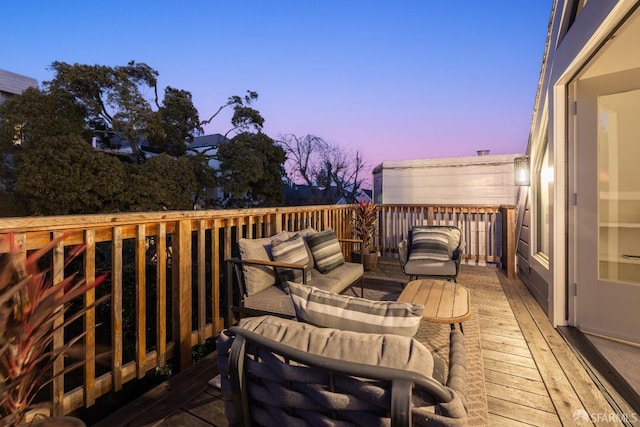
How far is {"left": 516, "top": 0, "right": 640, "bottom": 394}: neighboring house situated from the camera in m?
2.55

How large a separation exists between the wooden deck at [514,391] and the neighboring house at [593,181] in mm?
439

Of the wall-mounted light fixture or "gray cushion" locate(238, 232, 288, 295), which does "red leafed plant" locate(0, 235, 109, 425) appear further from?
the wall-mounted light fixture

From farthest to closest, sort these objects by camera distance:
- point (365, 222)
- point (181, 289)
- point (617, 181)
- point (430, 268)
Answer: point (365, 222) < point (430, 268) < point (617, 181) < point (181, 289)

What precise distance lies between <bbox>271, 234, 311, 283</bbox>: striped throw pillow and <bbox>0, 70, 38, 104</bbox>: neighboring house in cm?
1392

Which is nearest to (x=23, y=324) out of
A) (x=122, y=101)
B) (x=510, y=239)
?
(x=510, y=239)

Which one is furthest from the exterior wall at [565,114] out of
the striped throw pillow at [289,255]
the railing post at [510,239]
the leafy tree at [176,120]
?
the leafy tree at [176,120]

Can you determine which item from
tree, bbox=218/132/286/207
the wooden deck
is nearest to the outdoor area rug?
the wooden deck

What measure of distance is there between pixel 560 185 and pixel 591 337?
134 cm

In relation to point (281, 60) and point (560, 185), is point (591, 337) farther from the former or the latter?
point (281, 60)

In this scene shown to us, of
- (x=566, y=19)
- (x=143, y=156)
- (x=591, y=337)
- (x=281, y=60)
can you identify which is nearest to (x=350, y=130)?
(x=281, y=60)

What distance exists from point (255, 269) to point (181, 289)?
0.59 meters

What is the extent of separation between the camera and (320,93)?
12.6 metres

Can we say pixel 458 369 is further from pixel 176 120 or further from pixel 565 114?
pixel 176 120

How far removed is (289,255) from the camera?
2.82 meters
